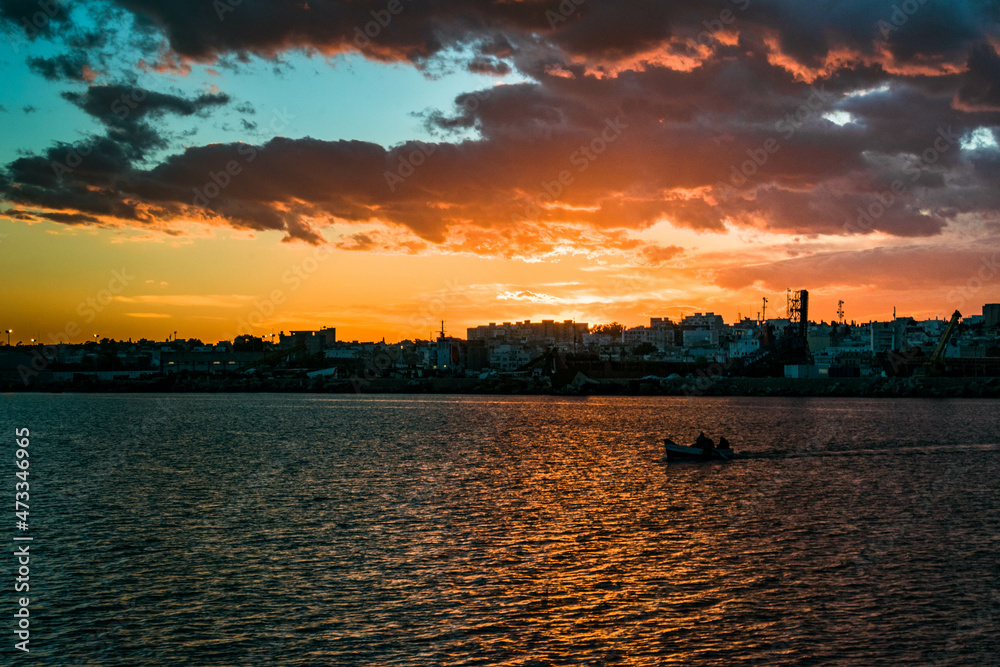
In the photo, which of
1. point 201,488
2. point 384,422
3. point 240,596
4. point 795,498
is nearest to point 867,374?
point 384,422

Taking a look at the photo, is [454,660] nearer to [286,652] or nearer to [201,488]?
[286,652]

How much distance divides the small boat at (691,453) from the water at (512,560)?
55.8 inches

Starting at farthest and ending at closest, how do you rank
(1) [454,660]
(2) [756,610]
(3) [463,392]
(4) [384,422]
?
(3) [463,392] < (4) [384,422] < (2) [756,610] < (1) [454,660]

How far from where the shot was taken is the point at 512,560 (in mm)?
23578

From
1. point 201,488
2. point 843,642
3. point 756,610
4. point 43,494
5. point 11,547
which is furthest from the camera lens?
point 201,488

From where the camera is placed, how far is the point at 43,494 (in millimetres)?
35562

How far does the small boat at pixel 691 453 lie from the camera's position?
5112 cm

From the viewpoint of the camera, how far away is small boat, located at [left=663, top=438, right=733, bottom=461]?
51.1 metres

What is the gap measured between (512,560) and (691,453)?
30.1 meters

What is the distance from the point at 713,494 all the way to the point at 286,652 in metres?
25.6

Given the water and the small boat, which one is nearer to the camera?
the water

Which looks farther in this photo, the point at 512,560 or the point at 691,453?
the point at 691,453

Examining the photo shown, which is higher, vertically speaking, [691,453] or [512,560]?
[691,453]

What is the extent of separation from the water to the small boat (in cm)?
142
